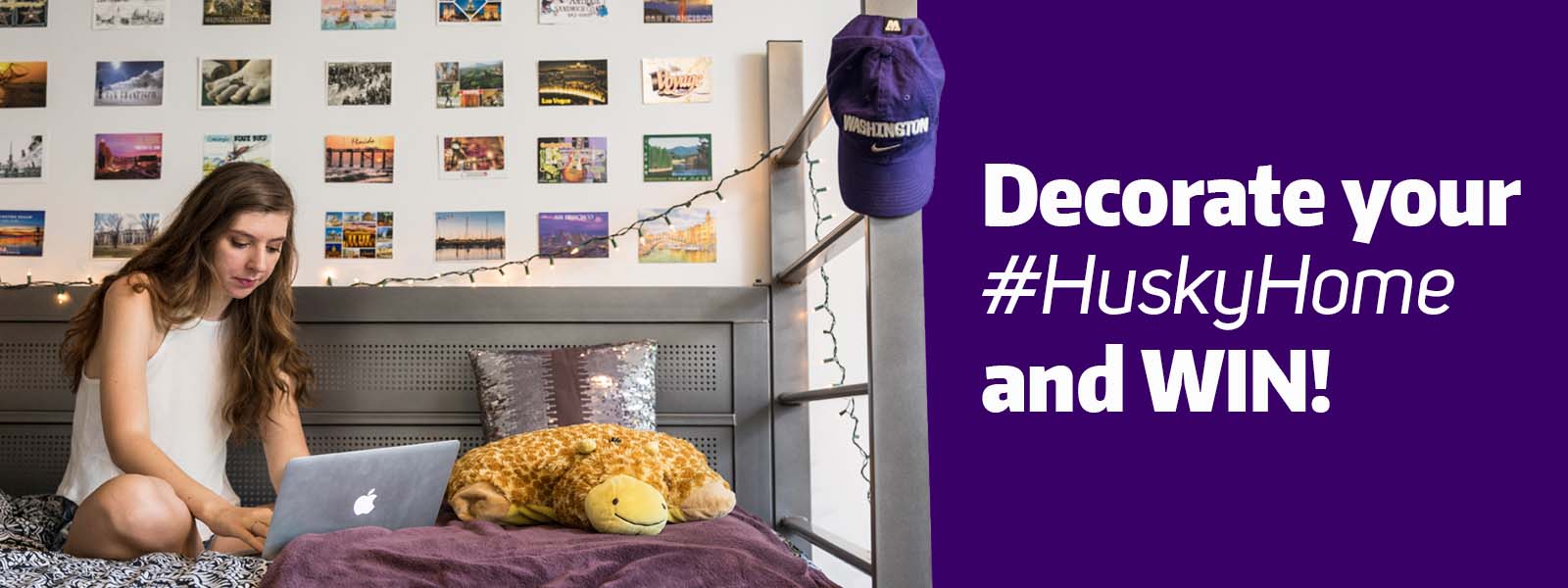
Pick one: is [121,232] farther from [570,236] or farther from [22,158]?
[570,236]

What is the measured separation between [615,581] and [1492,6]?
208cm

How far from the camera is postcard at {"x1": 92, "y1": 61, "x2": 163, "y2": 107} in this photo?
A: 240cm

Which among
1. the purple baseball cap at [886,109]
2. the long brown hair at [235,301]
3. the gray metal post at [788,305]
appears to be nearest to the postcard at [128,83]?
the long brown hair at [235,301]

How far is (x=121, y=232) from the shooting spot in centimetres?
237

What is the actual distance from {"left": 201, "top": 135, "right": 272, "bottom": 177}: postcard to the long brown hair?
16.3 inches

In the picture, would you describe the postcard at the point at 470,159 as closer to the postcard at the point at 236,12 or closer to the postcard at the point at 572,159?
the postcard at the point at 572,159

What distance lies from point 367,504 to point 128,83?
1.44 m

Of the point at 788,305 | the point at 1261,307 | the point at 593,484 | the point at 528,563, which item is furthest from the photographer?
the point at 788,305

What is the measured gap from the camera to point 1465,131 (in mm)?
2209

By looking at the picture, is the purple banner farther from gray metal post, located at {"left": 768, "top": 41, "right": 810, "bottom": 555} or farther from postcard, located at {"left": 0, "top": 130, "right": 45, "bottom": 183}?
postcard, located at {"left": 0, "top": 130, "right": 45, "bottom": 183}

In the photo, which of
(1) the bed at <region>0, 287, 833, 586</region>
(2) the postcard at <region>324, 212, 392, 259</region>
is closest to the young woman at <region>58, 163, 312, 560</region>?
(1) the bed at <region>0, 287, 833, 586</region>

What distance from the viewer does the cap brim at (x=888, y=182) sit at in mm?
1251

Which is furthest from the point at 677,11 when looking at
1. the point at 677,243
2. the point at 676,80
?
the point at 677,243

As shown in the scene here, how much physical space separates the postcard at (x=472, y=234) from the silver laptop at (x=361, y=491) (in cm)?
85
